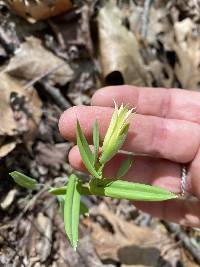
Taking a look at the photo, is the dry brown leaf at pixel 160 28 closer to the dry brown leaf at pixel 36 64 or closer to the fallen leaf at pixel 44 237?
the dry brown leaf at pixel 36 64

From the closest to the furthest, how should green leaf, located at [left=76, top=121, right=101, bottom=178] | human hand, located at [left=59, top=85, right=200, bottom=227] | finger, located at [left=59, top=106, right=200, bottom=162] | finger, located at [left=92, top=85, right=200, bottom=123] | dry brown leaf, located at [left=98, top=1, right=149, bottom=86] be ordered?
green leaf, located at [left=76, top=121, right=101, bottom=178]
finger, located at [left=59, top=106, right=200, bottom=162]
human hand, located at [left=59, top=85, right=200, bottom=227]
finger, located at [left=92, top=85, right=200, bottom=123]
dry brown leaf, located at [left=98, top=1, right=149, bottom=86]

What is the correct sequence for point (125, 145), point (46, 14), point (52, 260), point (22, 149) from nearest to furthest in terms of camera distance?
point (125, 145) < point (52, 260) < point (22, 149) < point (46, 14)

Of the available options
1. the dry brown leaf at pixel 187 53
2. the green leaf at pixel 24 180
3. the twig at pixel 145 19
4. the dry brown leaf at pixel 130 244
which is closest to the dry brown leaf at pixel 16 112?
the green leaf at pixel 24 180

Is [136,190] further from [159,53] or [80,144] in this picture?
[159,53]

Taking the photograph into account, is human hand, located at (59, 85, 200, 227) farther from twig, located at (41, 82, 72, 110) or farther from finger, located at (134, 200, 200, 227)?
twig, located at (41, 82, 72, 110)

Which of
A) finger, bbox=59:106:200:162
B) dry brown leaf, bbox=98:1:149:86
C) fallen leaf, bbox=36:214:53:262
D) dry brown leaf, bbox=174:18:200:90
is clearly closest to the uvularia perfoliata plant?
finger, bbox=59:106:200:162

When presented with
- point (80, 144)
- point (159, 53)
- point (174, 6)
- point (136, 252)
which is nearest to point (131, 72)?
point (159, 53)

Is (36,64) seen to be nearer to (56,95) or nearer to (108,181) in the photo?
(56,95)
